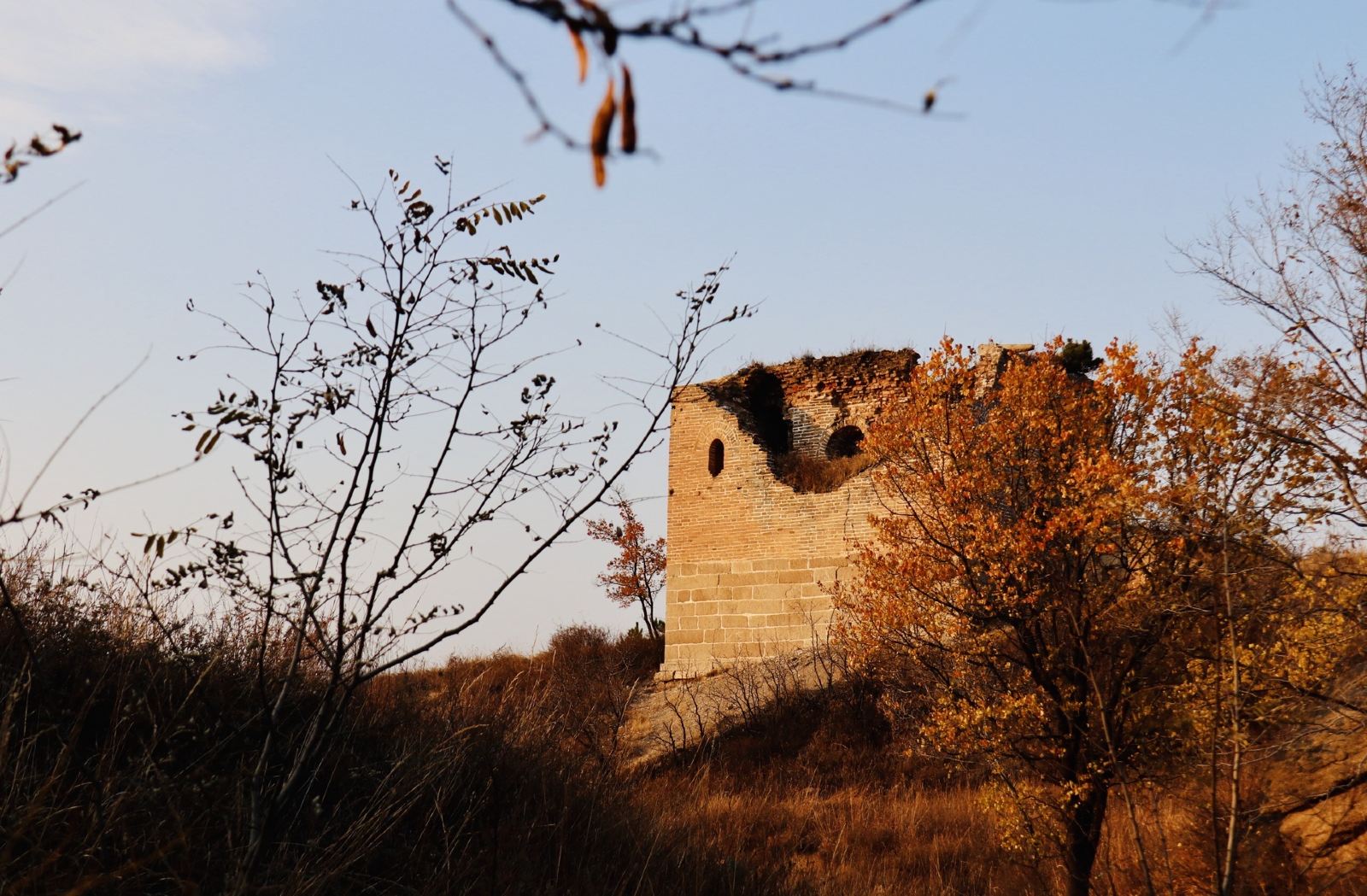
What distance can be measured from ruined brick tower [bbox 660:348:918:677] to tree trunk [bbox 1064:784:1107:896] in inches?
359

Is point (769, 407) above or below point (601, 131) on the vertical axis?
above

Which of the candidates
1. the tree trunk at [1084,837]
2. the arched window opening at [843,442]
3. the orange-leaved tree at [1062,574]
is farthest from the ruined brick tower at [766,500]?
the tree trunk at [1084,837]

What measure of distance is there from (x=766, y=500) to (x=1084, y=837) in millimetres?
10902

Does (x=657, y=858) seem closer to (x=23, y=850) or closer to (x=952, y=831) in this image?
(x=23, y=850)

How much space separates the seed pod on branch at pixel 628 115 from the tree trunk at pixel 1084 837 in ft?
35.6

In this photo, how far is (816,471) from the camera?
21750mm

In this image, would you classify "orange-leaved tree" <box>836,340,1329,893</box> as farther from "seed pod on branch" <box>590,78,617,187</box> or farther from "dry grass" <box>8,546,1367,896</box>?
"seed pod on branch" <box>590,78,617,187</box>

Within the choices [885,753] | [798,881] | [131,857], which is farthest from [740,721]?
[131,857]

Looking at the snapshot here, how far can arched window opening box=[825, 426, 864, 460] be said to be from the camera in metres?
22.1

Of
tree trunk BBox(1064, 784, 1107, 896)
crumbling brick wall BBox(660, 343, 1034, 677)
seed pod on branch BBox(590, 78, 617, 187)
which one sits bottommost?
tree trunk BBox(1064, 784, 1107, 896)

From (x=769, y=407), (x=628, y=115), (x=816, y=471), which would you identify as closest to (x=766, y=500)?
(x=816, y=471)

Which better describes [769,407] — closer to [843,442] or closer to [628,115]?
[843,442]

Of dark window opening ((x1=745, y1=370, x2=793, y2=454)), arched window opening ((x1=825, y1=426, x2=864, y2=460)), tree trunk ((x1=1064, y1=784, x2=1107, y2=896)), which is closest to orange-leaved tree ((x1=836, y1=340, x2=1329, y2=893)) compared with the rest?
tree trunk ((x1=1064, y1=784, x2=1107, y2=896))

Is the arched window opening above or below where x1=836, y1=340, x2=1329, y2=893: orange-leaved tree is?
above
